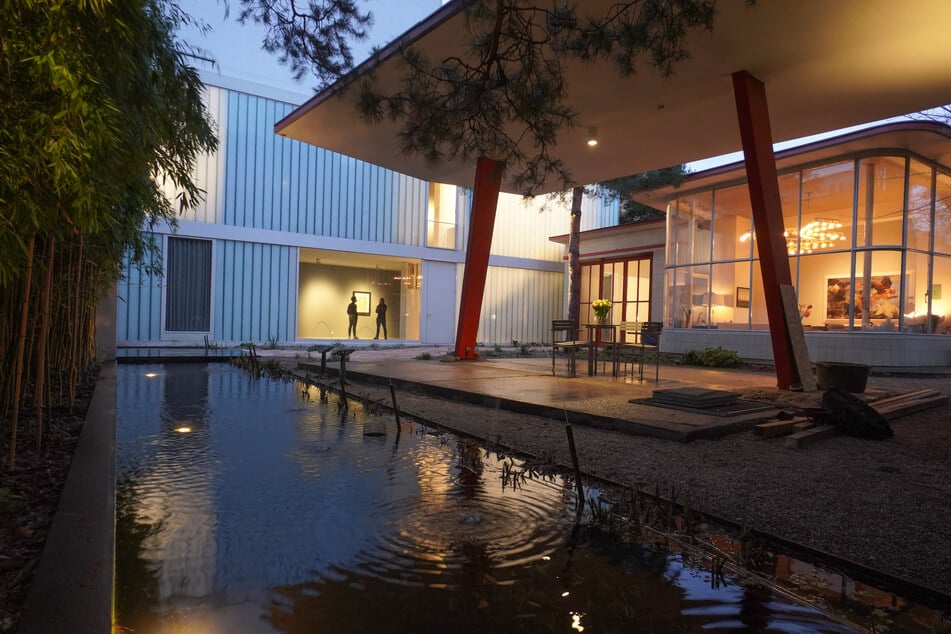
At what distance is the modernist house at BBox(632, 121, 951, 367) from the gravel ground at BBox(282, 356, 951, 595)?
18.4 feet

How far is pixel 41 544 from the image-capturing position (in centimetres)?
196

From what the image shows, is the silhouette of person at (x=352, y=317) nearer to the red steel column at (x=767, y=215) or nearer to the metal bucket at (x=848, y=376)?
the red steel column at (x=767, y=215)

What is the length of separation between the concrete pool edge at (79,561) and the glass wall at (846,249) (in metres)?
11.2

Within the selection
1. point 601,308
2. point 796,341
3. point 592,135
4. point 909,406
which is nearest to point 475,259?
point 601,308

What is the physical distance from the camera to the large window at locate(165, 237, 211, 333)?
13602 mm

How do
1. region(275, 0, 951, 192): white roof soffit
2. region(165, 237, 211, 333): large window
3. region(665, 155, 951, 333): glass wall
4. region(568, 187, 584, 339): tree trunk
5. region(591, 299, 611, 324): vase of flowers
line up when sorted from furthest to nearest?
region(568, 187, 584, 339): tree trunk, region(165, 237, 211, 333): large window, region(665, 155, 951, 333): glass wall, region(591, 299, 611, 324): vase of flowers, region(275, 0, 951, 192): white roof soffit

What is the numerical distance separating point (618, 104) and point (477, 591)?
7.23 m

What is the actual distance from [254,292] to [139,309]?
8.81ft

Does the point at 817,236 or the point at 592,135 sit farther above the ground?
the point at 592,135

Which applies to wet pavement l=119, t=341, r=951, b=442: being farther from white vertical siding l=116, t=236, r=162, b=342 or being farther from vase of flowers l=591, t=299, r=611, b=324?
white vertical siding l=116, t=236, r=162, b=342

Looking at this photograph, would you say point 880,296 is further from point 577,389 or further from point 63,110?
point 63,110

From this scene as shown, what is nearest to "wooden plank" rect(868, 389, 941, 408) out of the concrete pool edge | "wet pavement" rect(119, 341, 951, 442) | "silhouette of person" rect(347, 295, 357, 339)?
"wet pavement" rect(119, 341, 951, 442)

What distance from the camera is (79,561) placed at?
1688 mm

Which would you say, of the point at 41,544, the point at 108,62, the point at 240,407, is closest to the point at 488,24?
the point at 108,62
